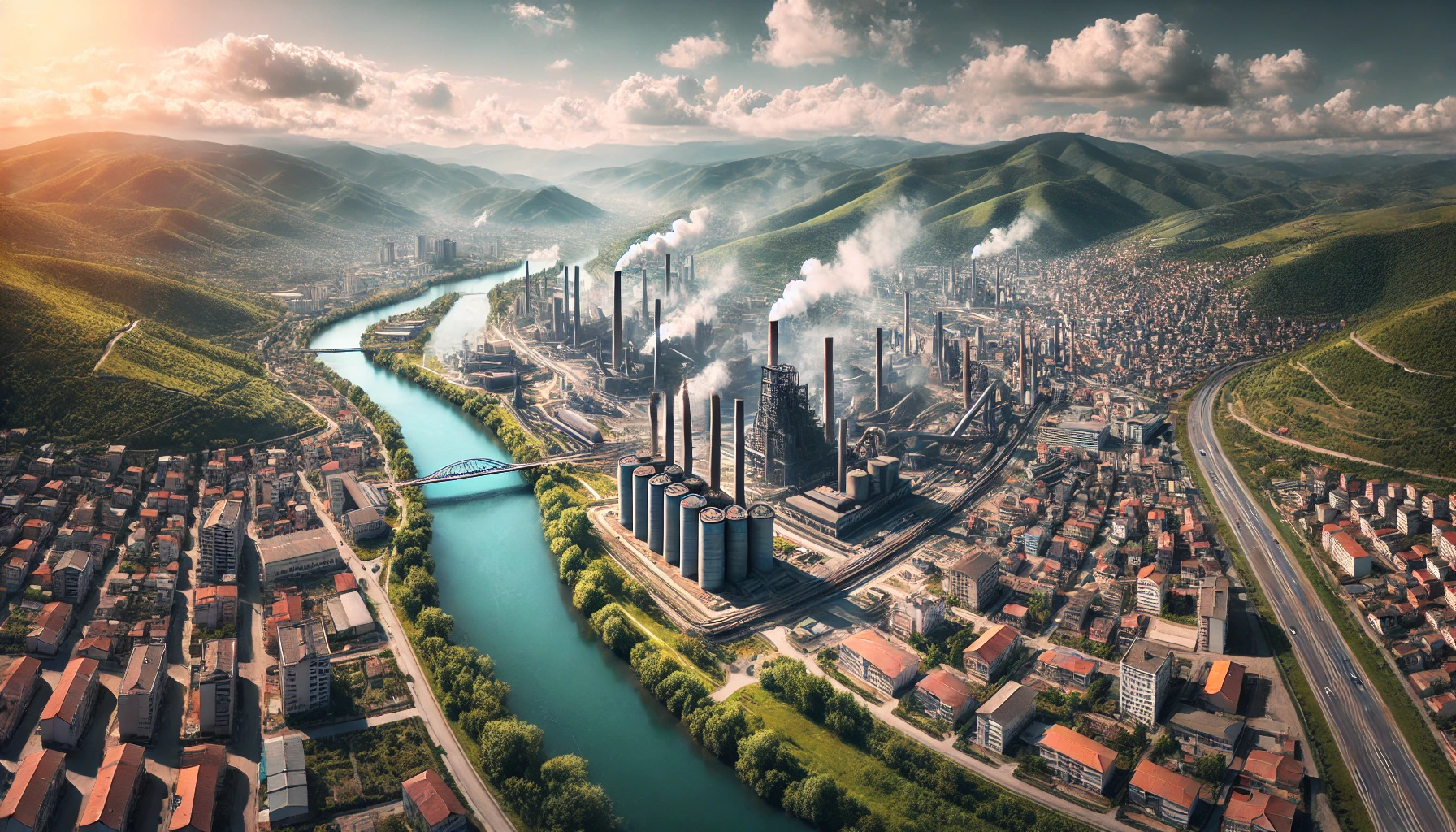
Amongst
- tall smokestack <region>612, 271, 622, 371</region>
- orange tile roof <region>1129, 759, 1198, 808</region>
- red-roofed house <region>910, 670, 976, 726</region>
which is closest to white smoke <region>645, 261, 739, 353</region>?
tall smokestack <region>612, 271, 622, 371</region>

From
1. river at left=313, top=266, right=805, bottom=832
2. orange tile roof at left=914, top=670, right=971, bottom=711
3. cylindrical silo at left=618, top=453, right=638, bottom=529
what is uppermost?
cylindrical silo at left=618, top=453, right=638, bottom=529

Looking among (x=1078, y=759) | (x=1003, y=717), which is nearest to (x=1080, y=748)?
(x=1078, y=759)

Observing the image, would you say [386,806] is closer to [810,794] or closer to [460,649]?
[460,649]

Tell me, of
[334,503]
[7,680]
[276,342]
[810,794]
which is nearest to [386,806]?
[810,794]

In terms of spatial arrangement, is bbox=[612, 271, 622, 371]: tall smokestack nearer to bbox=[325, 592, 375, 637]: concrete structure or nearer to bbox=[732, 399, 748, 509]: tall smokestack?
bbox=[732, 399, 748, 509]: tall smokestack

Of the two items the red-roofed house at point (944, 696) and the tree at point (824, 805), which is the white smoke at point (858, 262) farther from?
the tree at point (824, 805)

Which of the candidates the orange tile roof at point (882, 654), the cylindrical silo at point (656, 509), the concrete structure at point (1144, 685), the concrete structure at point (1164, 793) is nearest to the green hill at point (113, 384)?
the cylindrical silo at point (656, 509)
